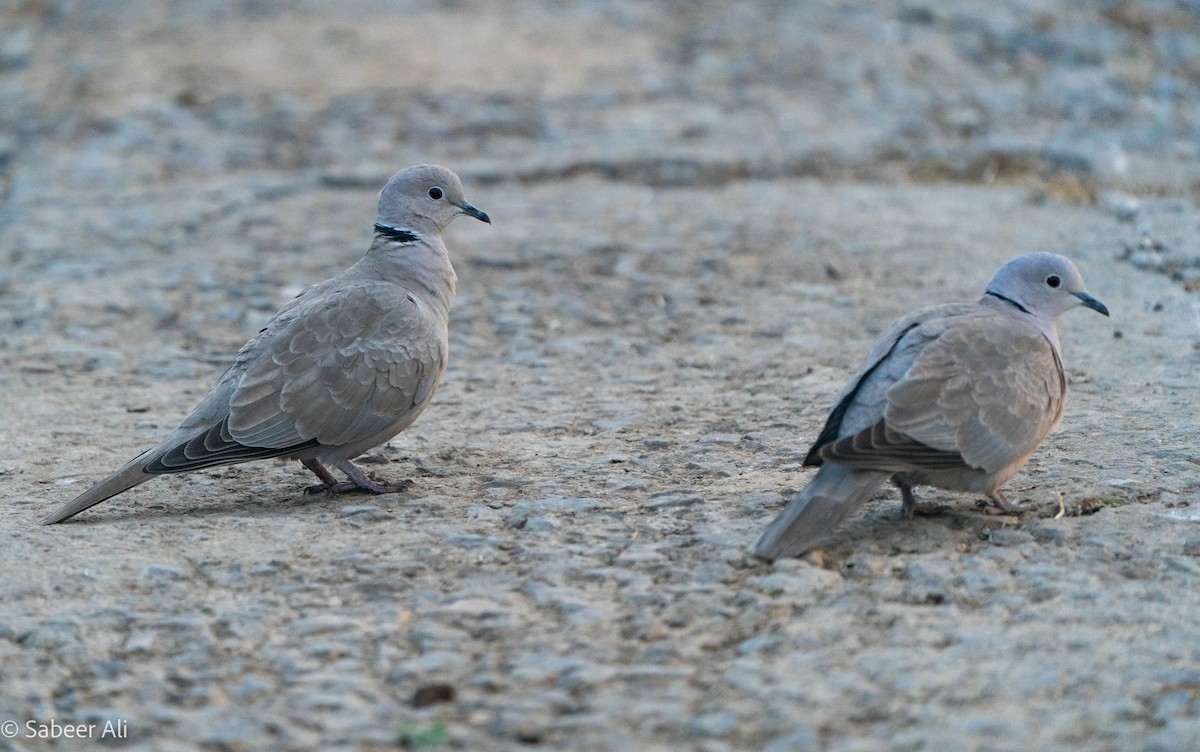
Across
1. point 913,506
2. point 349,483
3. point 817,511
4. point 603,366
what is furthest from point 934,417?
point 603,366

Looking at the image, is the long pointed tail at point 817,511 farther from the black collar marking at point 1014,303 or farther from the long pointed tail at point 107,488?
the long pointed tail at point 107,488

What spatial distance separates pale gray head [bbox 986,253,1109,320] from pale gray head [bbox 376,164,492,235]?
2123mm

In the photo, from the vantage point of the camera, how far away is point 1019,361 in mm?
4289

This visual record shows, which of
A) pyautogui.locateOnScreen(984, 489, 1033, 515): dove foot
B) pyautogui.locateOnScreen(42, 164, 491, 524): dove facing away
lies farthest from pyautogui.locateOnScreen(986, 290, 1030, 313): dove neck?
pyautogui.locateOnScreen(42, 164, 491, 524): dove facing away

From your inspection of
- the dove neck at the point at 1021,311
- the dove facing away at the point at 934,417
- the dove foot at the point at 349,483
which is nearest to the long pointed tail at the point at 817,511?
the dove facing away at the point at 934,417

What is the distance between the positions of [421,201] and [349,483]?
1291 millimetres

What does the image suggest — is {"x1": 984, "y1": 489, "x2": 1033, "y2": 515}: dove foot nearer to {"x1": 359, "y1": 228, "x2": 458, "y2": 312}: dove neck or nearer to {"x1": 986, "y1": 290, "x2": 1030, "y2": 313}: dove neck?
{"x1": 986, "y1": 290, "x2": 1030, "y2": 313}: dove neck

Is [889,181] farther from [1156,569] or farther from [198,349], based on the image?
[1156,569]

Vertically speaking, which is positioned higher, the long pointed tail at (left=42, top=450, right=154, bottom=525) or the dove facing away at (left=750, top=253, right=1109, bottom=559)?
the dove facing away at (left=750, top=253, right=1109, bottom=559)

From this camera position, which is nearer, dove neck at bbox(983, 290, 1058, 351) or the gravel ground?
the gravel ground

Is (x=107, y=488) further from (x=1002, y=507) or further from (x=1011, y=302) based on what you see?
(x=1011, y=302)

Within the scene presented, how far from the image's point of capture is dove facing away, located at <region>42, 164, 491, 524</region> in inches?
179

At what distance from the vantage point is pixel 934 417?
159 inches

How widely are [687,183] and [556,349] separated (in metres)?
2.69
